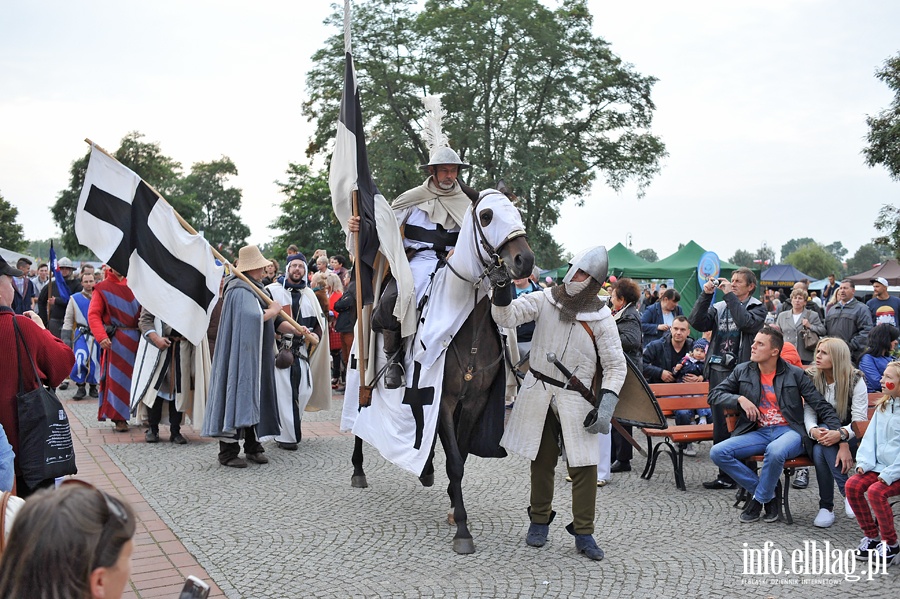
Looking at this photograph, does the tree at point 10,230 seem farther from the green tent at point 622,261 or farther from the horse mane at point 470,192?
the horse mane at point 470,192

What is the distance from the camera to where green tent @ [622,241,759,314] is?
22391mm

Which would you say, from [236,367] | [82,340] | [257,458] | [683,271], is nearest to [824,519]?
[257,458]

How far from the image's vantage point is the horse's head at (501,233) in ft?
15.9

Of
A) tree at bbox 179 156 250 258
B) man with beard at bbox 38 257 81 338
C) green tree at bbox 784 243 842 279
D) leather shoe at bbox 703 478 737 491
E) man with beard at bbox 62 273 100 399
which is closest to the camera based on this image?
leather shoe at bbox 703 478 737 491

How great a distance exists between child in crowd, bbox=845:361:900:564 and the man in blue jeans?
2.04 feet

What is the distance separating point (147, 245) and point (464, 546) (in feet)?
12.4

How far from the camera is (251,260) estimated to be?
8227 millimetres

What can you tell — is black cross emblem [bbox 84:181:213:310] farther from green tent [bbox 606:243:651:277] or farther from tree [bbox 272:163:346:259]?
tree [bbox 272:163:346:259]

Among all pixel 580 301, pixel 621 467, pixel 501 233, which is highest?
pixel 501 233

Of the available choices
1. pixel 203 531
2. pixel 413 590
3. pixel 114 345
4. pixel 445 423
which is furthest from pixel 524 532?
pixel 114 345

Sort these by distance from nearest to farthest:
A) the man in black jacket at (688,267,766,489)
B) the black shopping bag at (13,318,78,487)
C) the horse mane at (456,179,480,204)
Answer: the black shopping bag at (13,318,78,487) → the horse mane at (456,179,480,204) → the man in black jacket at (688,267,766,489)

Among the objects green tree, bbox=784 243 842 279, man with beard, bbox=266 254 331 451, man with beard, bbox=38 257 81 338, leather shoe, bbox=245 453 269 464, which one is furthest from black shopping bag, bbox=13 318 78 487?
green tree, bbox=784 243 842 279

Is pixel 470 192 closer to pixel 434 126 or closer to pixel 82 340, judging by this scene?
pixel 434 126

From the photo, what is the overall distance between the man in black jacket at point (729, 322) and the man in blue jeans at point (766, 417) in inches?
33.1
